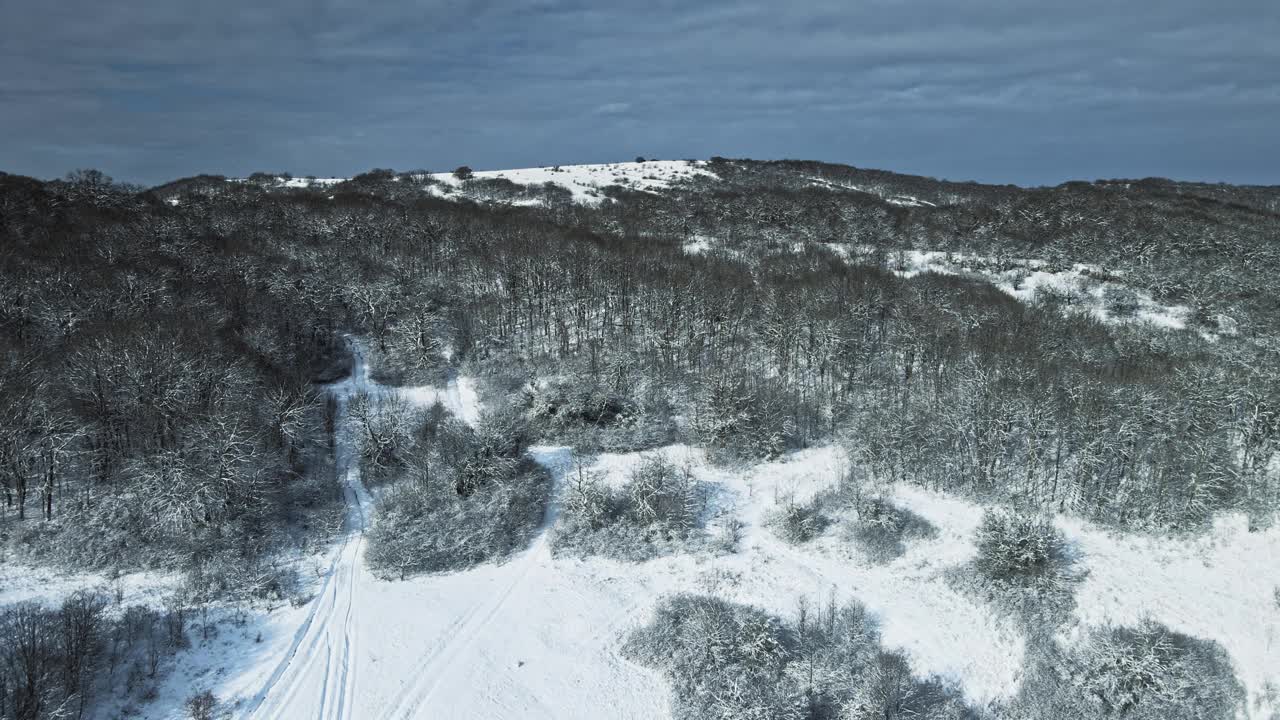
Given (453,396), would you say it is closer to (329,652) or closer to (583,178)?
(329,652)

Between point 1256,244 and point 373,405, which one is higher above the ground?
point 1256,244

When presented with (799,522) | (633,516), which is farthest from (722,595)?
(633,516)

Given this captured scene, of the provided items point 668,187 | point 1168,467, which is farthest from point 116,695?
point 668,187

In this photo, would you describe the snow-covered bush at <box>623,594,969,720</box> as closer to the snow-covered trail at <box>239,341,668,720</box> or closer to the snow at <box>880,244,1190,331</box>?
the snow-covered trail at <box>239,341,668,720</box>

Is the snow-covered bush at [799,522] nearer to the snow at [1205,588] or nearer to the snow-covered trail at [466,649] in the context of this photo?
the snow-covered trail at [466,649]

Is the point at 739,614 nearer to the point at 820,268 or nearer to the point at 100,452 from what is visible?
the point at 100,452

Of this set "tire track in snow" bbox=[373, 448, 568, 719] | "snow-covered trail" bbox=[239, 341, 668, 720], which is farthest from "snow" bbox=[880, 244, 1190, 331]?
"snow-covered trail" bbox=[239, 341, 668, 720]

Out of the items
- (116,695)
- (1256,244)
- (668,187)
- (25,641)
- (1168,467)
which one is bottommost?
(116,695)
